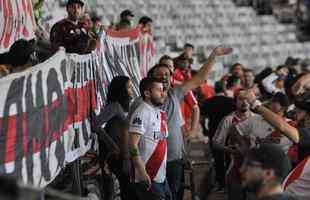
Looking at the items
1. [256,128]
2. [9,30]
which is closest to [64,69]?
[256,128]

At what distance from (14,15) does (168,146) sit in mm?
2912

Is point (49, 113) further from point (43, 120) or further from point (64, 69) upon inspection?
point (64, 69)

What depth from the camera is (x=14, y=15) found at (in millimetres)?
10789

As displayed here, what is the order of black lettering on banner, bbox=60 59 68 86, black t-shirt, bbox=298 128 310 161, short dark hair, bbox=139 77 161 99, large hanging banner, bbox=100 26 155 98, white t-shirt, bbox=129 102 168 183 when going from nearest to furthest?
1. black t-shirt, bbox=298 128 310 161
2. black lettering on banner, bbox=60 59 68 86
3. white t-shirt, bbox=129 102 168 183
4. short dark hair, bbox=139 77 161 99
5. large hanging banner, bbox=100 26 155 98

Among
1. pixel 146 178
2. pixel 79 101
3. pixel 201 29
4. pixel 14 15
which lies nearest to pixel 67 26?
pixel 14 15

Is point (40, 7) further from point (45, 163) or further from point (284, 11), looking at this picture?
point (284, 11)

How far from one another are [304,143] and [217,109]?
439cm

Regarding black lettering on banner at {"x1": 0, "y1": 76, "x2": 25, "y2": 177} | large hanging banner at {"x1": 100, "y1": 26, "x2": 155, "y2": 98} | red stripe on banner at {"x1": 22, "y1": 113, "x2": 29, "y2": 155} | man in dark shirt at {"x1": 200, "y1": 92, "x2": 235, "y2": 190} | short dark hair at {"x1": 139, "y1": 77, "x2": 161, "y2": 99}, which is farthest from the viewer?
man in dark shirt at {"x1": 200, "y1": 92, "x2": 235, "y2": 190}

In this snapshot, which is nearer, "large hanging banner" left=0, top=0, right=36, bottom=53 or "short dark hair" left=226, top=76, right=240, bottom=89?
"large hanging banner" left=0, top=0, right=36, bottom=53

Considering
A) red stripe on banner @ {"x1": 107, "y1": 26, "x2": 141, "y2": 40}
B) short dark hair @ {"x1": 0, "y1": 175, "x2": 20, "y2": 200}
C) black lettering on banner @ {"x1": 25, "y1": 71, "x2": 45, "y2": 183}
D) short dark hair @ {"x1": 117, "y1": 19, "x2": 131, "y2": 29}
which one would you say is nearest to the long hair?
black lettering on banner @ {"x1": 25, "y1": 71, "x2": 45, "y2": 183}

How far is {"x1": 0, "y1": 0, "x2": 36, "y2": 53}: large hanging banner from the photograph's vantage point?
1055 cm

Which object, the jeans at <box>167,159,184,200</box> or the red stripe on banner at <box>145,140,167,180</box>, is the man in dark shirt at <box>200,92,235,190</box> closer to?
the jeans at <box>167,159,184,200</box>

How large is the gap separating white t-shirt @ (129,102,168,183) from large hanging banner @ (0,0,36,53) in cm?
274

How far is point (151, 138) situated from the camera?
27.4ft
